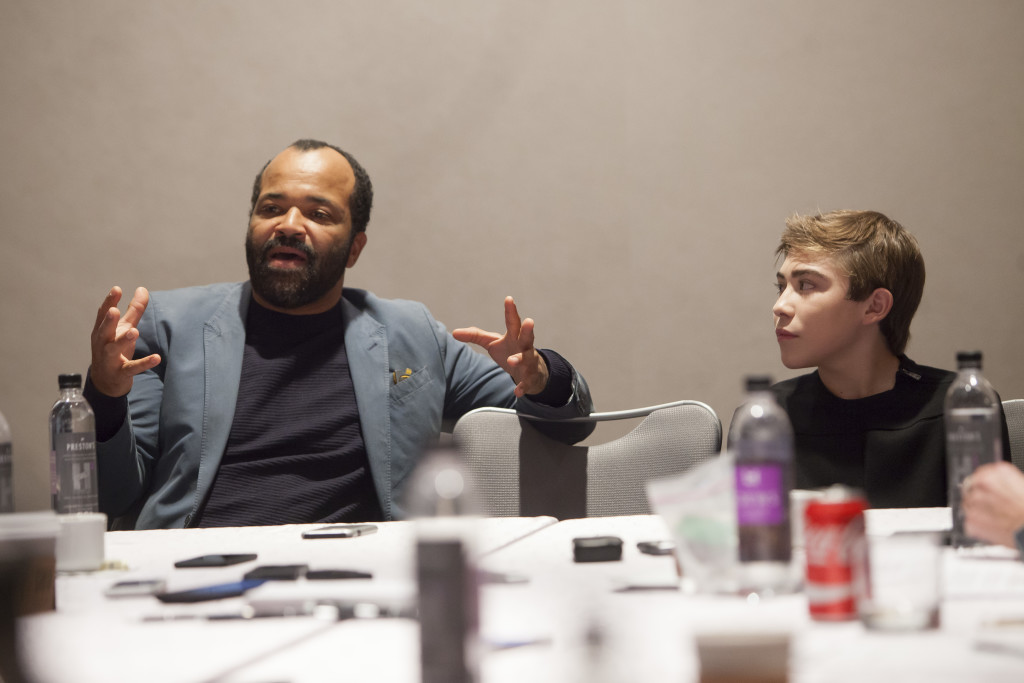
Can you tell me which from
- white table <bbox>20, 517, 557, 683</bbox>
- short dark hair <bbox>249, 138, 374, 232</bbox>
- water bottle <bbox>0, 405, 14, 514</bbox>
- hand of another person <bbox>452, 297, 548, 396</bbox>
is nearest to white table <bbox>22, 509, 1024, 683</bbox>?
white table <bbox>20, 517, 557, 683</bbox>

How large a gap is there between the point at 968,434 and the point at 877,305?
907 mm

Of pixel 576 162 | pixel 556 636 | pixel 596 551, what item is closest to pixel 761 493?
pixel 556 636

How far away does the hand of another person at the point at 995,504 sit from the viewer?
1079mm

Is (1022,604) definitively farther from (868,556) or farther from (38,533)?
(38,533)

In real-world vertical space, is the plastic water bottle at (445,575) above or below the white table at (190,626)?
above

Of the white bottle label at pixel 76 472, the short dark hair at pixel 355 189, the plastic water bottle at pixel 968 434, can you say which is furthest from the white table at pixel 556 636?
the short dark hair at pixel 355 189

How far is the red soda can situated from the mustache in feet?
6.14

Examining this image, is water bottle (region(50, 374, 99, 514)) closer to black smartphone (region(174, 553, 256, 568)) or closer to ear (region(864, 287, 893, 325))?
black smartphone (region(174, 553, 256, 568))

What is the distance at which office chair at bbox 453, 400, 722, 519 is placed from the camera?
81.3 inches

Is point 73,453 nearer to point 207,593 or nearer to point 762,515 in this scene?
point 207,593

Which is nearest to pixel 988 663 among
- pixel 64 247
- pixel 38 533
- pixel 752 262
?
pixel 38 533

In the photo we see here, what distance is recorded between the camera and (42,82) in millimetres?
3096

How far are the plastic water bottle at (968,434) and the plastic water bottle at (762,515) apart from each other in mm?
413

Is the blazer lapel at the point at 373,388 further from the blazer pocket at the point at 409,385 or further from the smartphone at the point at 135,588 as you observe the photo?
the smartphone at the point at 135,588
